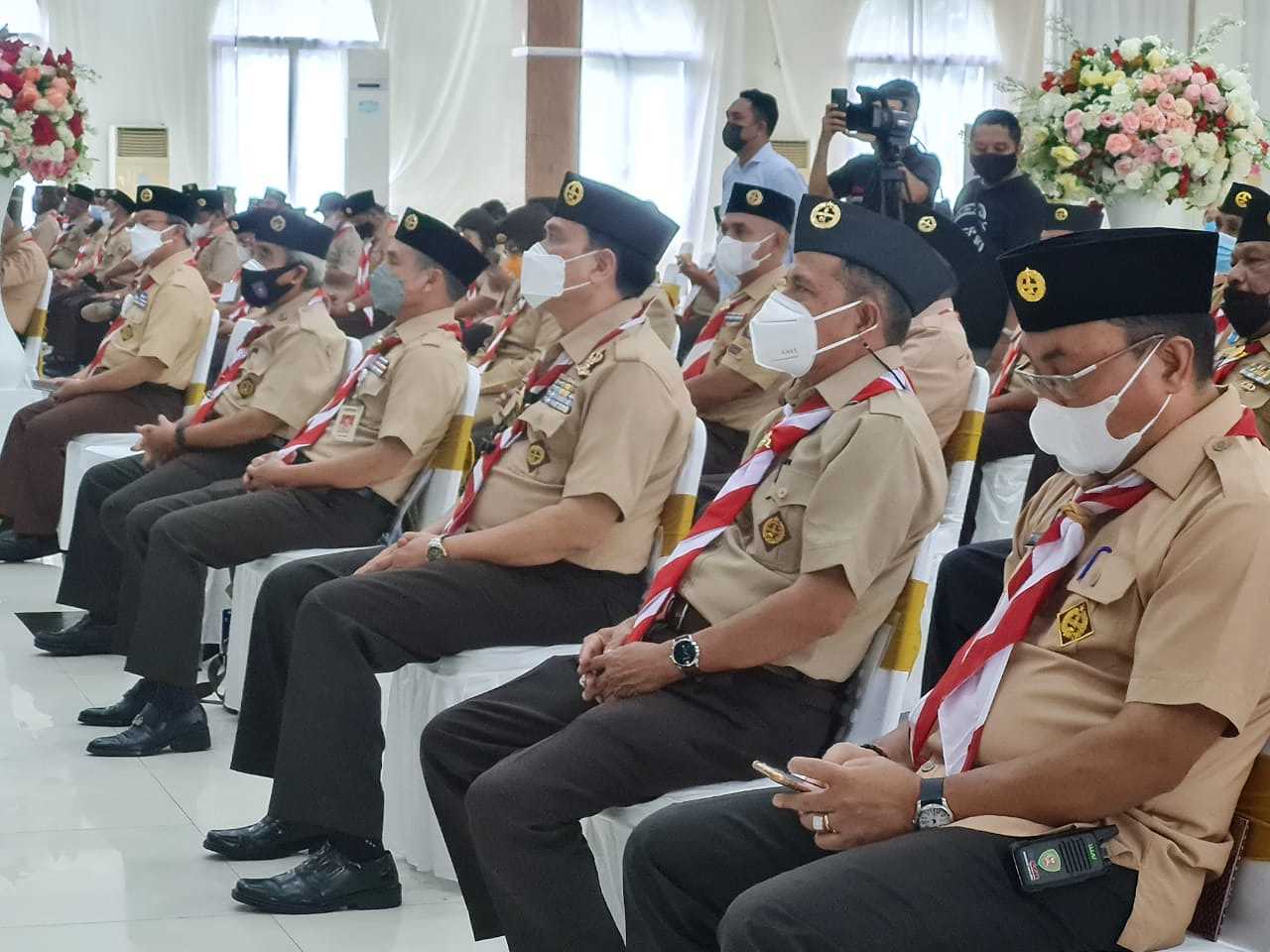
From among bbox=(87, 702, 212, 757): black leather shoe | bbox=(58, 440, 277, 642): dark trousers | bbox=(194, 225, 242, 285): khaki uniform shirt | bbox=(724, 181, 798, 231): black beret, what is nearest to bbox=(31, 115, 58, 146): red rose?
bbox=(194, 225, 242, 285): khaki uniform shirt

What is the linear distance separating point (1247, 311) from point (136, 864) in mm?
2461

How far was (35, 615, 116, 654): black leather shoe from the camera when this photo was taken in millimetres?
5039

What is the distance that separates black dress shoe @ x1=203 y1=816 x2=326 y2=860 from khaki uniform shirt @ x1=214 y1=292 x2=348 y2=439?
1431 mm

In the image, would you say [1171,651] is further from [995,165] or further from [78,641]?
[78,641]

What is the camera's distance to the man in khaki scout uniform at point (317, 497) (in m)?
3.87

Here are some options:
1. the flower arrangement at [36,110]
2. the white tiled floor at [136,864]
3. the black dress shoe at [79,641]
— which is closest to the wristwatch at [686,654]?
the white tiled floor at [136,864]

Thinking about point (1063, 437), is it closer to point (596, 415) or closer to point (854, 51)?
point (596, 415)

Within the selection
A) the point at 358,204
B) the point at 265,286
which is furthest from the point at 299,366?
the point at 358,204

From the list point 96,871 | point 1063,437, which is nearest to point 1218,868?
point 1063,437

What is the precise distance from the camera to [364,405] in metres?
3.98

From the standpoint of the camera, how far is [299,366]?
447cm

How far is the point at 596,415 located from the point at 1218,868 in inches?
59.3

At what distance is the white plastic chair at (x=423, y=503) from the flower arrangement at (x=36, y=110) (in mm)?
3032

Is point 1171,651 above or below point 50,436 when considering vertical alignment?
above
